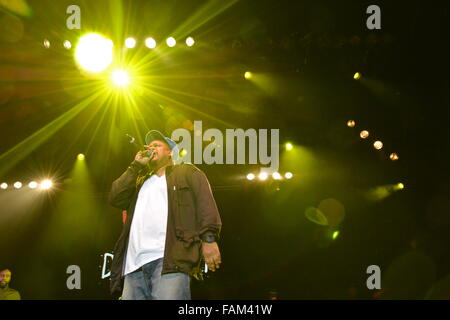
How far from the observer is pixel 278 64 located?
23.4 ft

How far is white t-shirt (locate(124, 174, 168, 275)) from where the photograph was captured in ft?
10.1

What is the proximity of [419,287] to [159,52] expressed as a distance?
6.82 meters

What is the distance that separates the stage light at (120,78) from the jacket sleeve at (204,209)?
166 inches

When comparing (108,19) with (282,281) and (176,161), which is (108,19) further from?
(282,281)

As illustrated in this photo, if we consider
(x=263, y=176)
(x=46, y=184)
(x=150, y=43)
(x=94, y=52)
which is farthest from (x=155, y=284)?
(x=46, y=184)

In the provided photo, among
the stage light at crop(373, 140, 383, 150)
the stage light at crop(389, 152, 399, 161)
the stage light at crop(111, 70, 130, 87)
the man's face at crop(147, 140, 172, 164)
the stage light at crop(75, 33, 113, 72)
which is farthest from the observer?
the stage light at crop(389, 152, 399, 161)

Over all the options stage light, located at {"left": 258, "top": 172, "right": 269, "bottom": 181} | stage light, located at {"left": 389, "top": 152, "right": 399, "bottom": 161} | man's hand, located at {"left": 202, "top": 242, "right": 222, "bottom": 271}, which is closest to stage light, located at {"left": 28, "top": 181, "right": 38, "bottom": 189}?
stage light, located at {"left": 258, "top": 172, "right": 269, "bottom": 181}

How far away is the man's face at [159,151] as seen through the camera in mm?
3501

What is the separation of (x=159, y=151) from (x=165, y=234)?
Result: 74cm

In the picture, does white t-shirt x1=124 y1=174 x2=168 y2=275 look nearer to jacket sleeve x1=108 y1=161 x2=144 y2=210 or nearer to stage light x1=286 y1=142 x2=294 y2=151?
jacket sleeve x1=108 y1=161 x2=144 y2=210

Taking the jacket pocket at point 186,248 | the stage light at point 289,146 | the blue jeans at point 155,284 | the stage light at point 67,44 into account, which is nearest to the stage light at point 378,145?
the stage light at point 289,146

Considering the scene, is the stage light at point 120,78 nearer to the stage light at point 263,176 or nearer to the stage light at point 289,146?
the stage light at point 263,176

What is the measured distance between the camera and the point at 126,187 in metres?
3.41

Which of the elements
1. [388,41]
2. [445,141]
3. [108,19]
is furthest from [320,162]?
[108,19]
